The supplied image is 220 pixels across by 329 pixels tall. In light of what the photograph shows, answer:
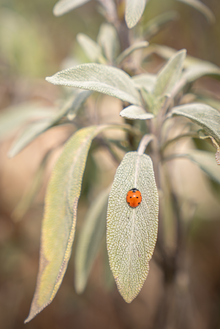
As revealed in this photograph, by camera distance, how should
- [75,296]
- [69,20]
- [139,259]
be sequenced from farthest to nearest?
[69,20], [75,296], [139,259]

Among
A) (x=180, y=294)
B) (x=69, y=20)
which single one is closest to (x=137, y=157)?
(x=180, y=294)

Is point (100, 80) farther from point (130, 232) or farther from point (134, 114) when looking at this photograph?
point (130, 232)

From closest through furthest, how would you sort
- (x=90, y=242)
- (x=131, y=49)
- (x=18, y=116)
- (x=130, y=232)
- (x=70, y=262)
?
(x=130, y=232) < (x=131, y=49) < (x=90, y=242) < (x=18, y=116) < (x=70, y=262)

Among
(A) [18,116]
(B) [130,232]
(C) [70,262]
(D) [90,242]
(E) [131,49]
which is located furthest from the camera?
(C) [70,262]

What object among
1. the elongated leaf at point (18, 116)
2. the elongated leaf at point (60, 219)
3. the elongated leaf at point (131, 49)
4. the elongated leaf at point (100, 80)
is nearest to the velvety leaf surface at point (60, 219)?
the elongated leaf at point (60, 219)

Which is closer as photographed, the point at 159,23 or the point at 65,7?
the point at 65,7

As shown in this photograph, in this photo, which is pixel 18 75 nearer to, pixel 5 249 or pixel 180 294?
pixel 5 249

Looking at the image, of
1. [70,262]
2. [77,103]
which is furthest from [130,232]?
[70,262]

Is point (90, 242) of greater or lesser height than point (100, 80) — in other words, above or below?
below
